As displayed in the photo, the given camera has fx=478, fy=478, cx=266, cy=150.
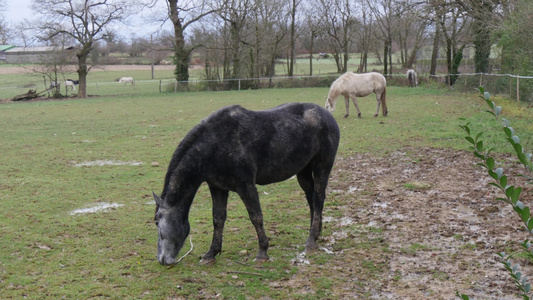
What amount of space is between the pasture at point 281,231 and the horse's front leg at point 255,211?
13 centimetres

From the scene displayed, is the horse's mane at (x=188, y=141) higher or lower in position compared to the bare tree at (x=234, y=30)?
lower

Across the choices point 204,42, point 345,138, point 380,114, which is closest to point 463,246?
point 345,138

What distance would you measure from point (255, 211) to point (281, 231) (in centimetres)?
116

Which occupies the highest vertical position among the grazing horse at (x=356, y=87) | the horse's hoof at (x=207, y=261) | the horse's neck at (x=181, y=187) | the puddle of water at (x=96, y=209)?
the grazing horse at (x=356, y=87)

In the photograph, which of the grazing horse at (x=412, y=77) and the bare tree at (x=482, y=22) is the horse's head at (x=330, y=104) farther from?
the grazing horse at (x=412, y=77)

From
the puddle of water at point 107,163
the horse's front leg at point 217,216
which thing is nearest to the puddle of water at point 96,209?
the horse's front leg at point 217,216

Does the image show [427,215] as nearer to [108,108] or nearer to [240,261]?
[240,261]

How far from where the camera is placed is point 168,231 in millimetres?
4723

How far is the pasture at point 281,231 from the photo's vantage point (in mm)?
4602

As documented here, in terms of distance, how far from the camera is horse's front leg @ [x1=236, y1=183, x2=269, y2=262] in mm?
5047

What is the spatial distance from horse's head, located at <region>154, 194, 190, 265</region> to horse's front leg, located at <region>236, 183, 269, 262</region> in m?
0.71

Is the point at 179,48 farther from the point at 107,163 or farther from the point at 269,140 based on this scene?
the point at 269,140

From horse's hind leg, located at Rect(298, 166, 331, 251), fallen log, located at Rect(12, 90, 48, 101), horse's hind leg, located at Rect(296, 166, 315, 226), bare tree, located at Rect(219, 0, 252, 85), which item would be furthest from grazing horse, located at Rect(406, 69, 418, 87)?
horse's hind leg, located at Rect(298, 166, 331, 251)

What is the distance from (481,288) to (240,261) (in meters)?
2.43
